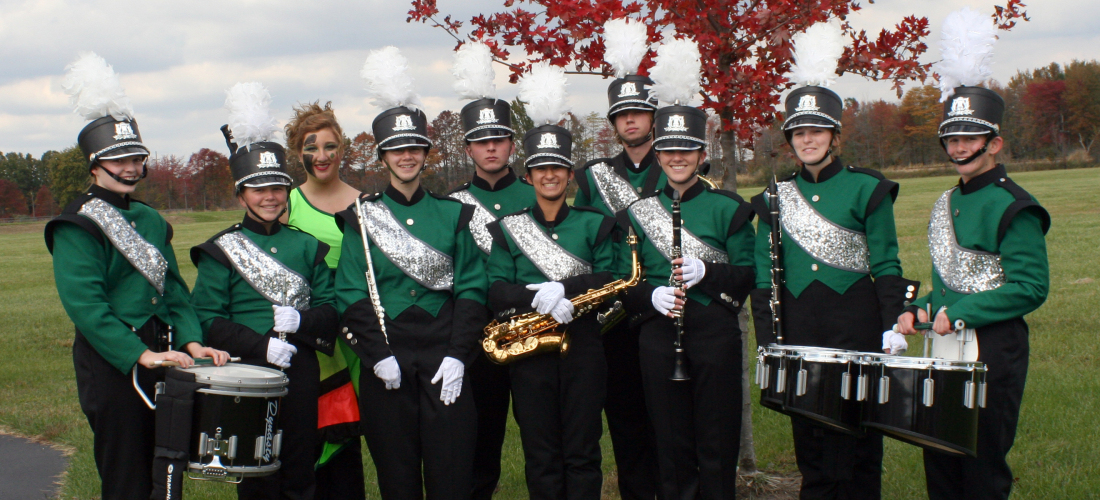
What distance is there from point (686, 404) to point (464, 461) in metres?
1.27

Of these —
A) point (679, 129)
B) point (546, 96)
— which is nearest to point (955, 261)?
point (679, 129)

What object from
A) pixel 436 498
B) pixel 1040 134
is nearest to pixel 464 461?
pixel 436 498

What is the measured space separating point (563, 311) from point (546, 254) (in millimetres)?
414

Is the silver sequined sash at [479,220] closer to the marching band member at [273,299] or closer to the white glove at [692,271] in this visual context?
the marching band member at [273,299]

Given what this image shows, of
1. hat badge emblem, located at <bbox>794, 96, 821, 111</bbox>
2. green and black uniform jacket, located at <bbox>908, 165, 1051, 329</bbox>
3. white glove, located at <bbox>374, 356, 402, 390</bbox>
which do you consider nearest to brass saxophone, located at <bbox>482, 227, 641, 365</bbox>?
white glove, located at <bbox>374, 356, 402, 390</bbox>

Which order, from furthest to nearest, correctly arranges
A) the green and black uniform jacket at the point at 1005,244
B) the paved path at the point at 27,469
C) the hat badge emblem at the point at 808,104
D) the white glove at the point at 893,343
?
the paved path at the point at 27,469 → the hat badge emblem at the point at 808,104 → the white glove at the point at 893,343 → the green and black uniform jacket at the point at 1005,244

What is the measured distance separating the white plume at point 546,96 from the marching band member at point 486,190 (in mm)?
284

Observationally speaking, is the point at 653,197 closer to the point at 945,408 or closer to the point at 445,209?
the point at 445,209

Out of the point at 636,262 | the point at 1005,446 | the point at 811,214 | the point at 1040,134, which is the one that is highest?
the point at 1040,134

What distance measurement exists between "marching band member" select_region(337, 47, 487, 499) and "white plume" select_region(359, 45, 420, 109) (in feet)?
0.46

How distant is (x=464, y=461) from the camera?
15.3 feet

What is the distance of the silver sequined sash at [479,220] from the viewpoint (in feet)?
17.1

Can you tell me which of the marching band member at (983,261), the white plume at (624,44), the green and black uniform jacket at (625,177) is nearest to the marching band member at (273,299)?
the green and black uniform jacket at (625,177)

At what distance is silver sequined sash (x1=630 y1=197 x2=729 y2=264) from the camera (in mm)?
4762
